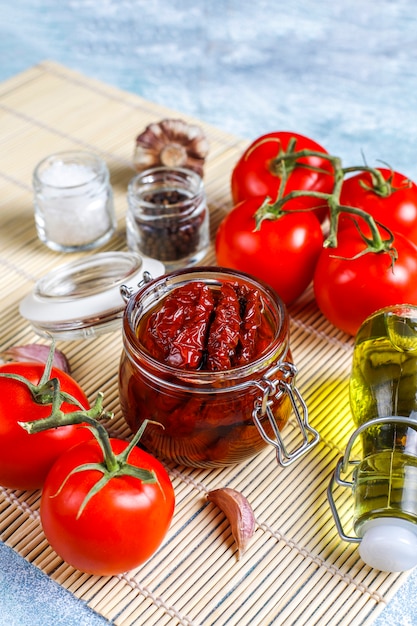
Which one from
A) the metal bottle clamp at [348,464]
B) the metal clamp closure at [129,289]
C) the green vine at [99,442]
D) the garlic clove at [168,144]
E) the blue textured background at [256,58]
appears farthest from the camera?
the blue textured background at [256,58]

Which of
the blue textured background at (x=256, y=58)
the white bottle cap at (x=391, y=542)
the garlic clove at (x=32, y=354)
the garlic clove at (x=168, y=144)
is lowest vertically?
the blue textured background at (x=256, y=58)

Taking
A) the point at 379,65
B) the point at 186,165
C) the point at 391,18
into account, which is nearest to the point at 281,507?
the point at 186,165

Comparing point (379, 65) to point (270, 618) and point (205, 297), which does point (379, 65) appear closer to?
point (205, 297)

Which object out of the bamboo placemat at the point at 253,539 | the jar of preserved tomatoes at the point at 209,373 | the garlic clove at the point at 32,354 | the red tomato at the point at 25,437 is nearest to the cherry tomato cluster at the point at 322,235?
the bamboo placemat at the point at 253,539

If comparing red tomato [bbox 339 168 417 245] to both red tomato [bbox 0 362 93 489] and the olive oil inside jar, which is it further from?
red tomato [bbox 0 362 93 489]

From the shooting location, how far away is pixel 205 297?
1.17 meters

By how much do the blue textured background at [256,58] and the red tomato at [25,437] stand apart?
1291 mm

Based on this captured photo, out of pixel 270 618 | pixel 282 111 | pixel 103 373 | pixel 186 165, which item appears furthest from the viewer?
pixel 282 111

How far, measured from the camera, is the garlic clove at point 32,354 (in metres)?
1.34

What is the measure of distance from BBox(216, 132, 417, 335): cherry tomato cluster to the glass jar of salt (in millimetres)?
266

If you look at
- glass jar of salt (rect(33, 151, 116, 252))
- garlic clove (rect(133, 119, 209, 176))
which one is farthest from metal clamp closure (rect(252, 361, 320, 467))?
garlic clove (rect(133, 119, 209, 176))

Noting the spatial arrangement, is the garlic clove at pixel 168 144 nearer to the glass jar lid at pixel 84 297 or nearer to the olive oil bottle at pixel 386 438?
the glass jar lid at pixel 84 297

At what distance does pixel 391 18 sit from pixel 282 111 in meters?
0.81

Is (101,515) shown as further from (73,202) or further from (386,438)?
(73,202)
